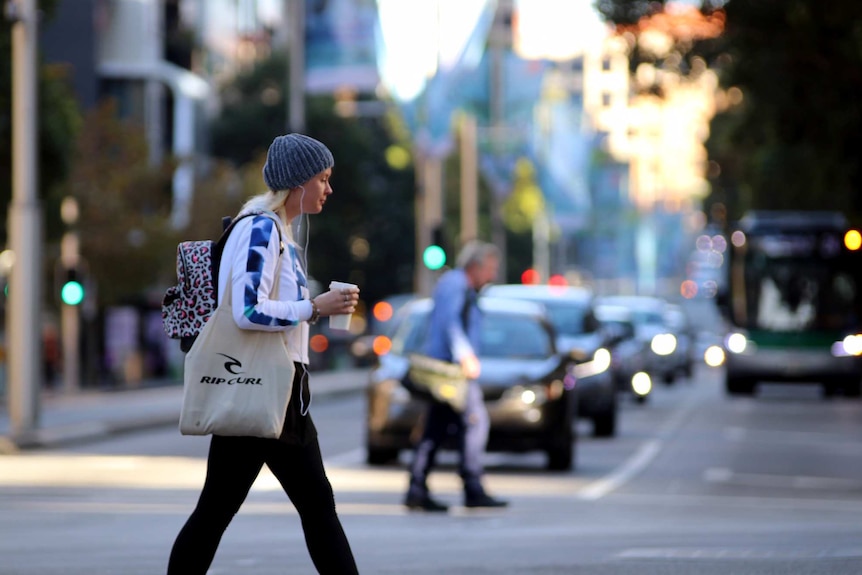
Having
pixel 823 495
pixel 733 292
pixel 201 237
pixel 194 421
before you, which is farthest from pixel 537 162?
pixel 194 421

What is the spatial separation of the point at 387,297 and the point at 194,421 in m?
68.5

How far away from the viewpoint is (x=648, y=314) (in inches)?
1852

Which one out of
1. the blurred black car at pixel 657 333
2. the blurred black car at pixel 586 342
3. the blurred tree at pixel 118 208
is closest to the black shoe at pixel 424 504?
the blurred black car at pixel 586 342

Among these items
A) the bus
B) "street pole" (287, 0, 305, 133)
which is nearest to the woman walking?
"street pole" (287, 0, 305, 133)

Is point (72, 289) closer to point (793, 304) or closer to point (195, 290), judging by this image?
point (793, 304)

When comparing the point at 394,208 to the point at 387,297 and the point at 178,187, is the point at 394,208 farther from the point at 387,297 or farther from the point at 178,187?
the point at 178,187

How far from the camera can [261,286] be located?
6.68 m

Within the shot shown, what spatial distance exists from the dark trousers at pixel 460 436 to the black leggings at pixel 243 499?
283 inches

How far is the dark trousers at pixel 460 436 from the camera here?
14016 millimetres

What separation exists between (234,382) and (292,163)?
0.80 meters

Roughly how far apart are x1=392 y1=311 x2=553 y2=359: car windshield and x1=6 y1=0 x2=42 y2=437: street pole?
5.49 meters

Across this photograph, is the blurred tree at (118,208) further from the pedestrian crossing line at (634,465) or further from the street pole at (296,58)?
the pedestrian crossing line at (634,465)

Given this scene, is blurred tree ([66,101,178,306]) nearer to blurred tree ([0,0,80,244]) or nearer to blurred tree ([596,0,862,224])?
blurred tree ([0,0,80,244])

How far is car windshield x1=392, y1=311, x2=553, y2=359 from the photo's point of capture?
62.8 feet
